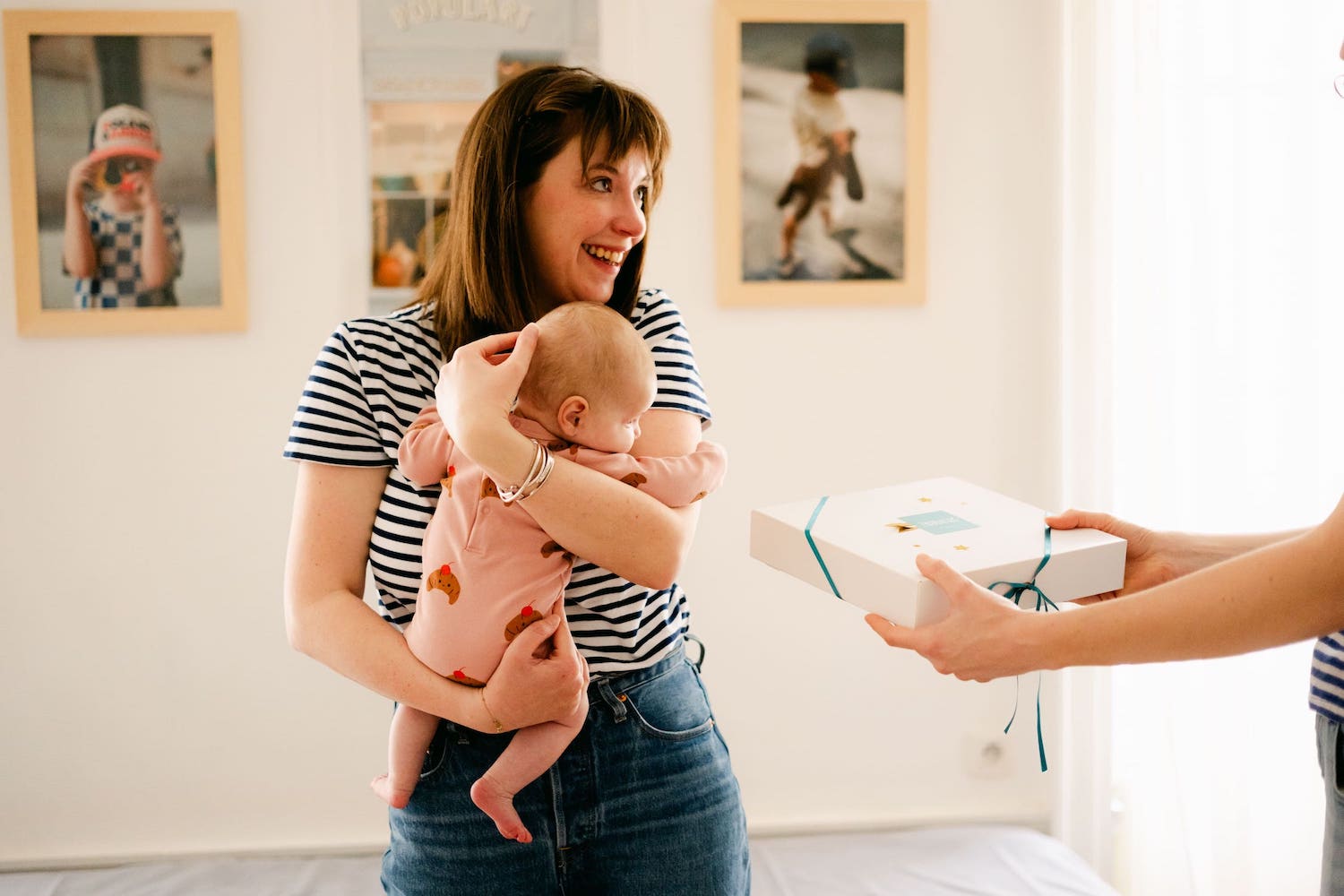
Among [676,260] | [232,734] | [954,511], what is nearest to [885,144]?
[676,260]

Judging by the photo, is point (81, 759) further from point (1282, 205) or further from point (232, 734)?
point (1282, 205)

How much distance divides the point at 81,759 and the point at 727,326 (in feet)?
6.06

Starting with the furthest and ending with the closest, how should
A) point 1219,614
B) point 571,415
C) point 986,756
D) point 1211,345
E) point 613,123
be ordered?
point 986,756 < point 1211,345 < point 613,123 < point 571,415 < point 1219,614

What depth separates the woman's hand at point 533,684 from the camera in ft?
3.91

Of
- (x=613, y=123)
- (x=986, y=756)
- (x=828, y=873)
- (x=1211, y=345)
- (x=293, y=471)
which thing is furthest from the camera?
(x=986, y=756)

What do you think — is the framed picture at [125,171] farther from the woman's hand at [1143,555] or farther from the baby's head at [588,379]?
the woman's hand at [1143,555]

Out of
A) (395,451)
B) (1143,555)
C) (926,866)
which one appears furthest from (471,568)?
(926,866)

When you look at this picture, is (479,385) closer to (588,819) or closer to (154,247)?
(588,819)

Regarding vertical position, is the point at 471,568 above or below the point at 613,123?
below

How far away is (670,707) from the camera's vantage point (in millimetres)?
1336

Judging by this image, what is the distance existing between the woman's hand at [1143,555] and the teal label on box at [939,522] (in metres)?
0.13

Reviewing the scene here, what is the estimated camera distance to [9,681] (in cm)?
262

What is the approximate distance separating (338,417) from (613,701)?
452 mm

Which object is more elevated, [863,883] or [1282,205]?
[1282,205]
